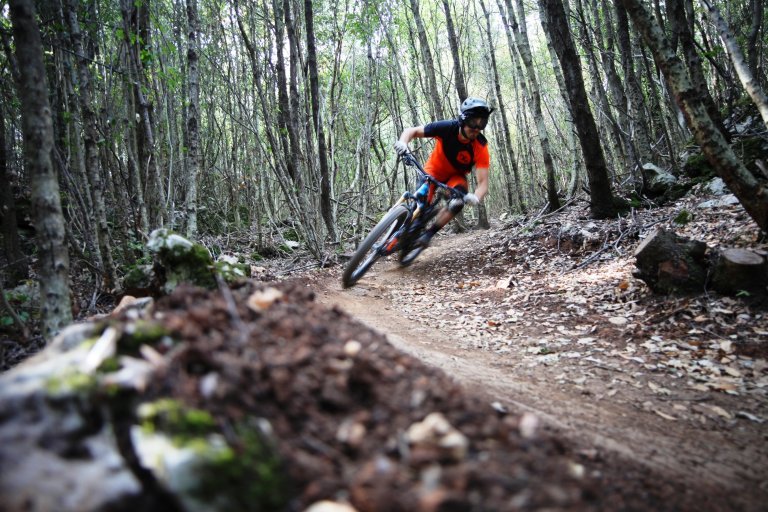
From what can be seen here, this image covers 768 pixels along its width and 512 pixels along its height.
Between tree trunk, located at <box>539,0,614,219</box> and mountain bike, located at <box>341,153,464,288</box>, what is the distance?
3019 millimetres

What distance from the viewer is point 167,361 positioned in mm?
1328

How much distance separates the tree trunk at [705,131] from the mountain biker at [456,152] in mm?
1816

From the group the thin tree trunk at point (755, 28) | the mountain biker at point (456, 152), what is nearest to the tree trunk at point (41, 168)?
the mountain biker at point (456, 152)

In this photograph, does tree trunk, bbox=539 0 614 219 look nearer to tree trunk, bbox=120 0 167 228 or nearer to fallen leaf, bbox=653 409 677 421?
fallen leaf, bbox=653 409 677 421

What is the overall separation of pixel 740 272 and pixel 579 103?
4011mm

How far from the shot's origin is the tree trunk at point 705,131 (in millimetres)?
3863

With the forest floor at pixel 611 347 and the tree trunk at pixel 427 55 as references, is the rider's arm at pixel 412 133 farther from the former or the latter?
the tree trunk at pixel 427 55

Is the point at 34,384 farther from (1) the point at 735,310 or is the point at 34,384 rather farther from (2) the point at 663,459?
(1) the point at 735,310

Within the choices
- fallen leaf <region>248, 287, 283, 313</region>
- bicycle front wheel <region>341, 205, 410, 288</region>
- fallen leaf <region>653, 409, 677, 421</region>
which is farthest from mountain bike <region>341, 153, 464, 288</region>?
fallen leaf <region>653, 409, 677, 421</region>

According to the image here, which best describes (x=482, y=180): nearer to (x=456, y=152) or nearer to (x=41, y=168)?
(x=456, y=152)

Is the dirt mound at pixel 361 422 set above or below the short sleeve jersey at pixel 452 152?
below

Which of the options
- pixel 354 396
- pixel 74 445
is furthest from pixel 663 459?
pixel 74 445

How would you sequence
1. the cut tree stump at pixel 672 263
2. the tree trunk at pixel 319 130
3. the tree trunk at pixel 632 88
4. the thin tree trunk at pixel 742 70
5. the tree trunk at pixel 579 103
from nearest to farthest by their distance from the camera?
1. the cut tree stump at pixel 672 263
2. the thin tree trunk at pixel 742 70
3. the tree trunk at pixel 579 103
4. the tree trunk at pixel 319 130
5. the tree trunk at pixel 632 88

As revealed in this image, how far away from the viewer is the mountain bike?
514cm
